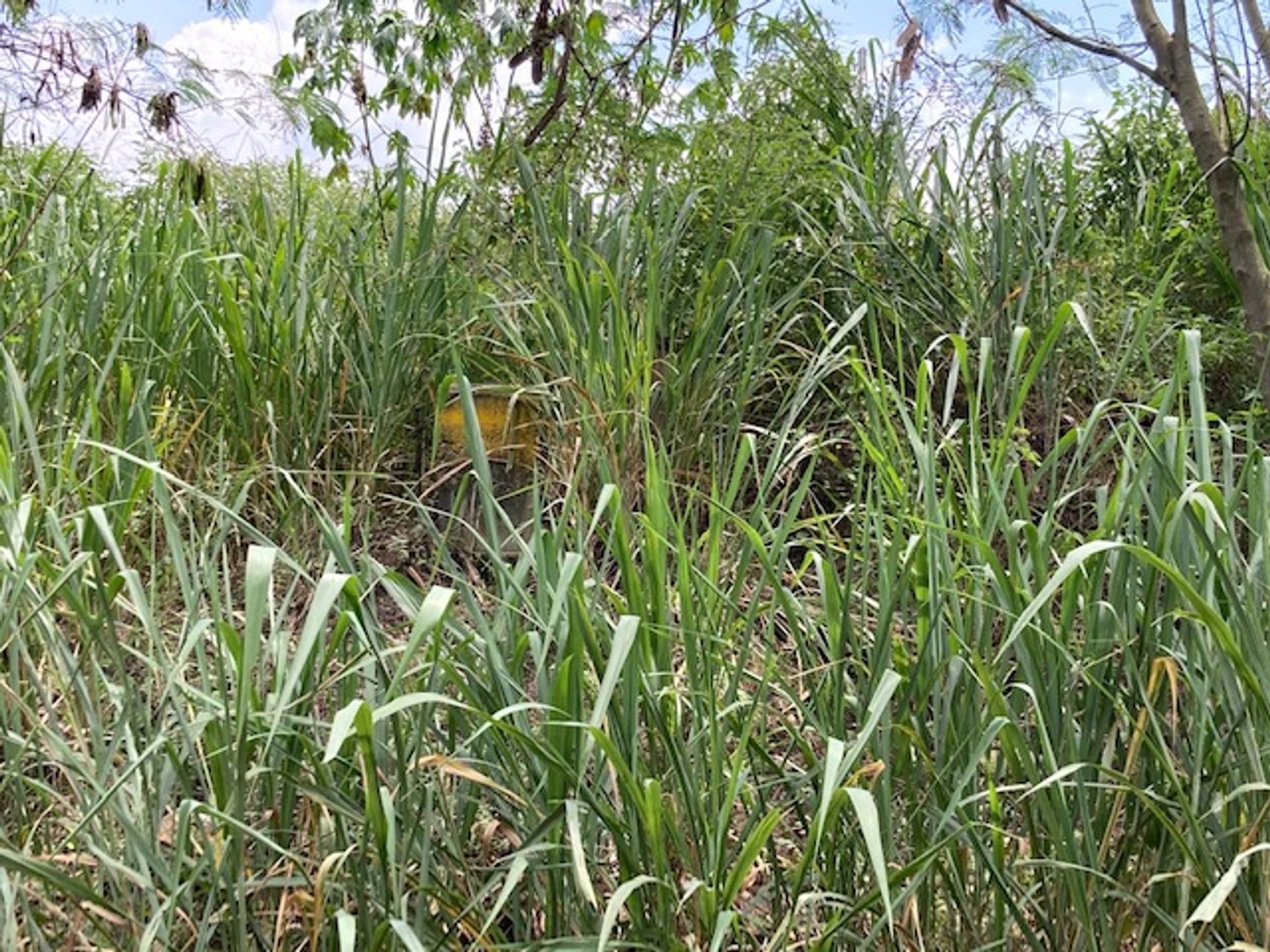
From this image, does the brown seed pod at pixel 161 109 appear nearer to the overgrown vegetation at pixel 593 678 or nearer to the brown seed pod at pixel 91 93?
the brown seed pod at pixel 91 93

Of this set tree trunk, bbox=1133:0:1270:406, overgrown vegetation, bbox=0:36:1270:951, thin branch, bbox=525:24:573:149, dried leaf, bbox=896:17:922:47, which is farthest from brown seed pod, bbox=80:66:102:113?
tree trunk, bbox=1133:0:1270:406

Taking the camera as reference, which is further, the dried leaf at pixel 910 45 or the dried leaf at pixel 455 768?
the dried leaf at pixel 910 45

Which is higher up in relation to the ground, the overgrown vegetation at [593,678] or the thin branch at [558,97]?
the thin branch at [558,97]

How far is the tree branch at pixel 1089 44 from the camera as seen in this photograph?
7.06ft

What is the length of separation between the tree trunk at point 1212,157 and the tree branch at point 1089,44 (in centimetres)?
4

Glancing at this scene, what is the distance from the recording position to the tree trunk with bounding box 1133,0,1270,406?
2.11 m

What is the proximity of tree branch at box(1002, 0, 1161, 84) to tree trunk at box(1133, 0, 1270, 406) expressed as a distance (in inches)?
1.6

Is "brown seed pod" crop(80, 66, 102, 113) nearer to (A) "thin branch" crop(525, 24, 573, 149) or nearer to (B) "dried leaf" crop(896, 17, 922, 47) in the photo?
(A) "thin branch" crop(525, 24, 573, 149)

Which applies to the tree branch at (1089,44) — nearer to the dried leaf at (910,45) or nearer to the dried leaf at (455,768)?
the dried leaf at (910,45)

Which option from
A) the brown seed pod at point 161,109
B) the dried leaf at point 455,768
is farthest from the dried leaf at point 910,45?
the dried leaf at point 455,768

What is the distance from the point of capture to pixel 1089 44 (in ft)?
7.17

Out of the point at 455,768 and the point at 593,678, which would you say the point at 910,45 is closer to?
the point at 593,678

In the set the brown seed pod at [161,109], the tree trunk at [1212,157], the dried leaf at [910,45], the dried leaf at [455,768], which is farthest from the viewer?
the brown seed pod at [161,109]

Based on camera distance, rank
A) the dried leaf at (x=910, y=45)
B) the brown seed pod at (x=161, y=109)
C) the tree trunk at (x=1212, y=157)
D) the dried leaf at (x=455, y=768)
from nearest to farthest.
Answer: the dried leaf at (x=455, y=768) → the tree trunk at (x=1212, y=157) → the dried leaf at (x=910, y=45) → the brown seed pod at (x=161, y=109)
